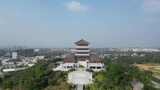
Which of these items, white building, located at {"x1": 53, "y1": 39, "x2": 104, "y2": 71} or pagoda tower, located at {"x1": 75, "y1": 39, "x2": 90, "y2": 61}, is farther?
pagoda tower, located at {"x1": 75, "y1": 39, "x2": 90, "y2": 61}

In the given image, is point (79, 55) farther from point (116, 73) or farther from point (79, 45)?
→ point (116, 73)

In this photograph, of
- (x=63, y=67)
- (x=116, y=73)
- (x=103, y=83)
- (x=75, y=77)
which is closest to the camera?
(x=103, y=83)

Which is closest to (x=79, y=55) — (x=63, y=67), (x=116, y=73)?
(x=63, y=67)

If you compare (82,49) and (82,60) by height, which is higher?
(82,49)

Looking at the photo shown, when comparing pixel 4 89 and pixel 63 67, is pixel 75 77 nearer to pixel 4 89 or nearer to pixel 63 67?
pixel 63 67

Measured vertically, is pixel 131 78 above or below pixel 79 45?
below

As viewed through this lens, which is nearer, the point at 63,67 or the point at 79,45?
the point at 63,67

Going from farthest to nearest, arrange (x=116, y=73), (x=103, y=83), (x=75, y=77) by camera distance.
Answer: (x=75, y=77), (x=116, y=73), (x=103, y=83)

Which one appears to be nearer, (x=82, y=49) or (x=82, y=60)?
(x=82, y=60)

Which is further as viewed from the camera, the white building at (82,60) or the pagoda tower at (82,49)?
the pagoda tower at (82,49)
